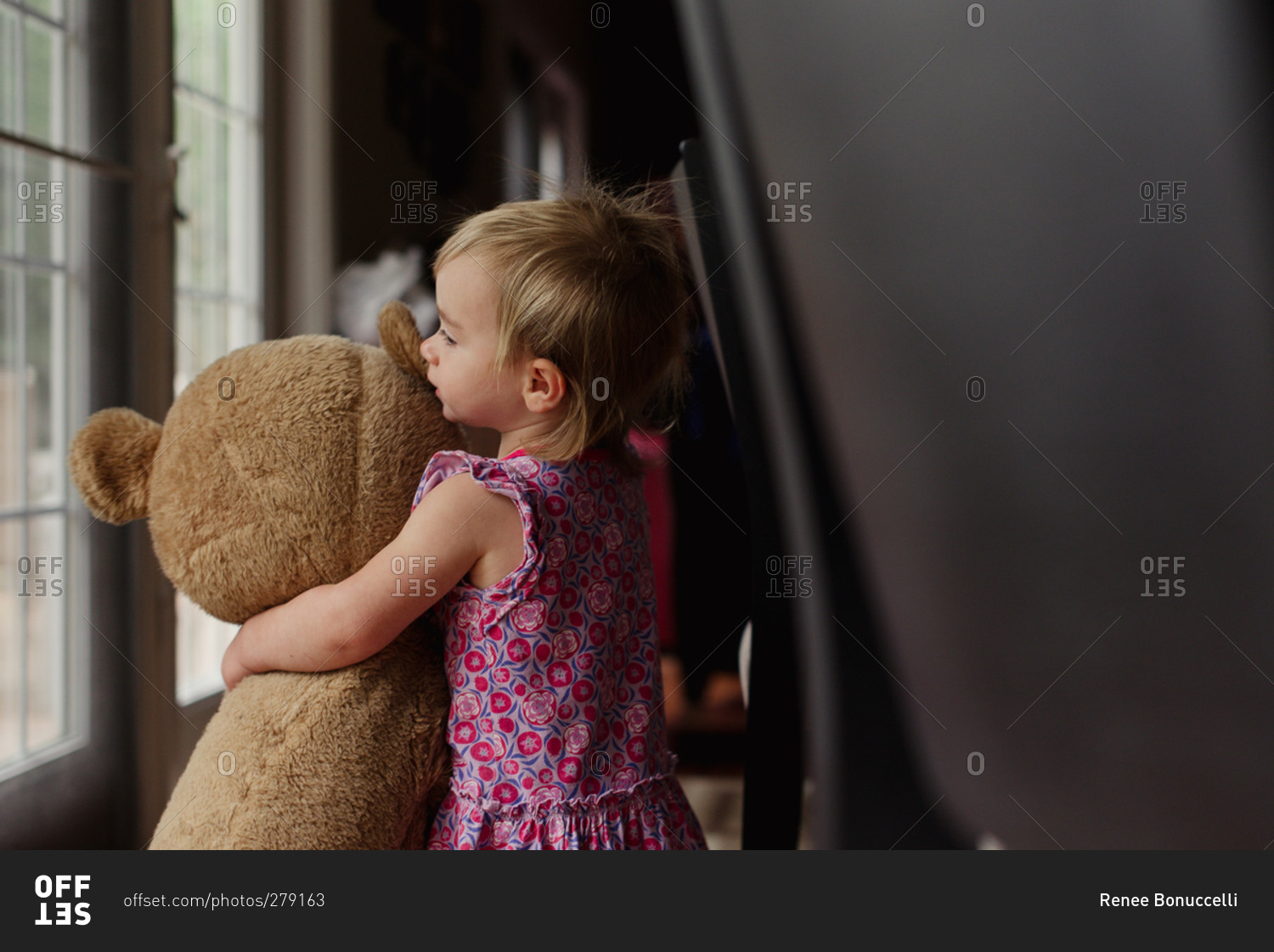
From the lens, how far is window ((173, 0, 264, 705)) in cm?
77

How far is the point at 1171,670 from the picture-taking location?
0.69 m

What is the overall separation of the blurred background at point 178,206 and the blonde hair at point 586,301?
192 mm

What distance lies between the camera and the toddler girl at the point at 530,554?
519mm

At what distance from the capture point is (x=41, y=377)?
2.50 feet

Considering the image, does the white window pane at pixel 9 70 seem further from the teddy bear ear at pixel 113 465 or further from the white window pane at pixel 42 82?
the teddy bear ear at pixel 113 465

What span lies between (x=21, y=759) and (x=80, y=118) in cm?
59

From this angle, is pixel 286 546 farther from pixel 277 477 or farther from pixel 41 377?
pixel 41 377

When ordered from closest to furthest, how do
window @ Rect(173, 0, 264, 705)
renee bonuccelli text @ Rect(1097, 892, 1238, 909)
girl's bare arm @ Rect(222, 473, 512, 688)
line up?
1. girl's bare arm @ Rect(222, 473, 512, 688)
2. renee bonuccelli text @ Rect(1097, 892, 1238, 909)
3. window @ Rect(173, 0, 264, 705)

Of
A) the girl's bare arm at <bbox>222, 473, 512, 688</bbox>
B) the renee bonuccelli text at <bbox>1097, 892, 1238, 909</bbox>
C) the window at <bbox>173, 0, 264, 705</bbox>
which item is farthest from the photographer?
the window at <bbox>173, 0, 264, 705</bbox>

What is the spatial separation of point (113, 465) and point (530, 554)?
28cm

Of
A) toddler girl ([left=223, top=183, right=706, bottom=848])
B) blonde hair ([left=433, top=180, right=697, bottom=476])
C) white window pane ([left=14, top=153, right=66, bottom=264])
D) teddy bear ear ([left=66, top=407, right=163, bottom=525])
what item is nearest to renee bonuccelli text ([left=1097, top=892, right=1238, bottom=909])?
toddler girl ([left=223, top=183, right=706, bottom=848])

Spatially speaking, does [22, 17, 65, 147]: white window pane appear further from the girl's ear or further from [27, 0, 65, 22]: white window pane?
the girl's ear

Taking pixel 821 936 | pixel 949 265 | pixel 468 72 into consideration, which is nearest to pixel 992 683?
pixel 821 936

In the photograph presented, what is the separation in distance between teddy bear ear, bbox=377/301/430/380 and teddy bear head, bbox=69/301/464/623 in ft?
0.06
